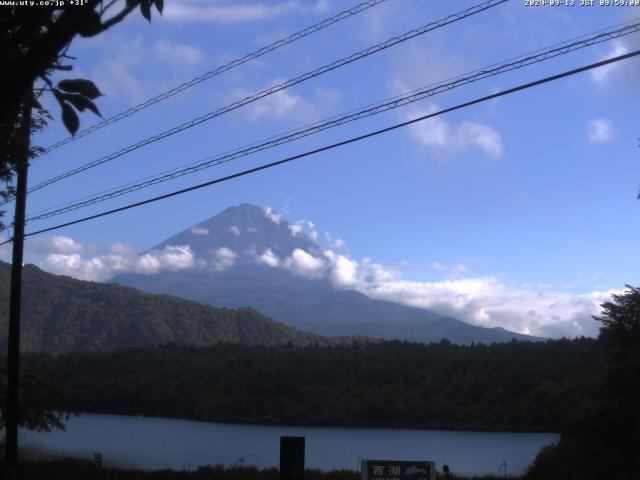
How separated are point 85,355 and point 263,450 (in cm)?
4302

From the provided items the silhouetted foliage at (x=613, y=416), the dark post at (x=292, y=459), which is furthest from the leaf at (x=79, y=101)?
the silhouetted foliage at (x=613, y=416)

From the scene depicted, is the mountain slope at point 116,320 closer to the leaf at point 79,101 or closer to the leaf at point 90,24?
the leaf at point 79,101

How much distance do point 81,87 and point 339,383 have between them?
77.9 m

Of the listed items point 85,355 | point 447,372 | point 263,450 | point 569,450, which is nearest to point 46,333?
point 85,355

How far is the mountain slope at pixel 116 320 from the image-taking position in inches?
5123

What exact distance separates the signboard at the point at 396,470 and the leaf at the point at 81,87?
8.77 m

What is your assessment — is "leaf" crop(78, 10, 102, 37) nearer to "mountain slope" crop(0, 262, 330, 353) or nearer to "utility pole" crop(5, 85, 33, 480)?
"utility pole" crop(5, 85, 33, 480)

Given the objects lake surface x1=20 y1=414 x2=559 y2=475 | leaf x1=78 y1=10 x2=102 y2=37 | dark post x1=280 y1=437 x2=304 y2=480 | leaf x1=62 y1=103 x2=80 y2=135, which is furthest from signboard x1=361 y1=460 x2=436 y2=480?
lake surface x1=20 y1=414 x2=559 y2=475

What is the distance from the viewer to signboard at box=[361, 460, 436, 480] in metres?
11.8

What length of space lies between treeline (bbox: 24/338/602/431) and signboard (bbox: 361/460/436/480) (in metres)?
53.6

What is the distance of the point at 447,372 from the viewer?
7831cm

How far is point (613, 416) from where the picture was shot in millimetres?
20969

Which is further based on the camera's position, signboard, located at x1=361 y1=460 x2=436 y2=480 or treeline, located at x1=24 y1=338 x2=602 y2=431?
treeline, located at x1=24 y1=338 x2=602 y2=431

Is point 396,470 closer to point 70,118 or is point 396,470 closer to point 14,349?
point 70,118
